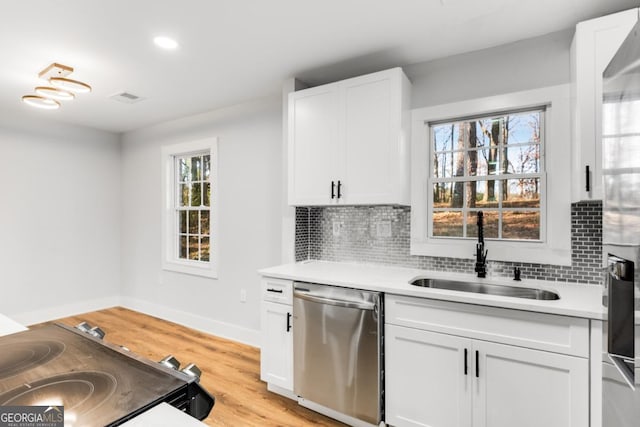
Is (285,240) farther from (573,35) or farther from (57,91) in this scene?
(573,35)

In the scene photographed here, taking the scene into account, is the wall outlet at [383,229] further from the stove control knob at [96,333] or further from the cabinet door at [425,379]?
the stove control knob at [96,333]

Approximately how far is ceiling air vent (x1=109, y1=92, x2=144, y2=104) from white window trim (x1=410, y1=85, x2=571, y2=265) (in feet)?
9.25

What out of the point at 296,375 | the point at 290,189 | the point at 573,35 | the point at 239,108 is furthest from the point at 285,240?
the point at 573,35

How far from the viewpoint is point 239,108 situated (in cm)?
376

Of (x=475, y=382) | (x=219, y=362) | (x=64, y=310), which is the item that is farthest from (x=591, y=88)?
(x=64, y=310)

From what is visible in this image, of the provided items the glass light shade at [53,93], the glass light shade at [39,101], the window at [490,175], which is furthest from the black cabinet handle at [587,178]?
the glass light shade at [39,101]

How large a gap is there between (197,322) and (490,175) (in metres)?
3.49

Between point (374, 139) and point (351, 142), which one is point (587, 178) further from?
point (351, 142)

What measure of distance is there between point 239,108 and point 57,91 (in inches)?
62.6

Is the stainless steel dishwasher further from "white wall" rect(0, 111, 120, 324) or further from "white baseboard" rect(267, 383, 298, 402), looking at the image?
"white wall" rect(0, 111, 120, 324)

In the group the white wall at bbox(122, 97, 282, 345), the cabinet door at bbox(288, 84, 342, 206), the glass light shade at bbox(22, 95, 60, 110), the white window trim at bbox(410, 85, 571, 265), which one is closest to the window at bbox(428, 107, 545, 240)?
the white window trim at bbox(410, 85, 571, 265)

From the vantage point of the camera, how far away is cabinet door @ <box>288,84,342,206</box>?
8.79ft

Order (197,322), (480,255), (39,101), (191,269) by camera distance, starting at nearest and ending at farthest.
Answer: (480,255), (39,101), (197,322), (191,269)

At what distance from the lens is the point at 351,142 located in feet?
8.50
